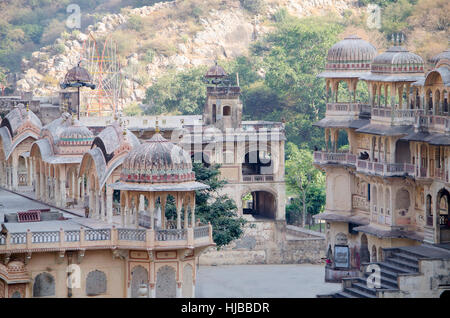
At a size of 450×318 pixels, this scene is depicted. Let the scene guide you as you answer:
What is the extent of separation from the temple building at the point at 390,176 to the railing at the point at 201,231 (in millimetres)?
7879

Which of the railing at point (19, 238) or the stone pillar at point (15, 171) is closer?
the railing at point (19, 238)

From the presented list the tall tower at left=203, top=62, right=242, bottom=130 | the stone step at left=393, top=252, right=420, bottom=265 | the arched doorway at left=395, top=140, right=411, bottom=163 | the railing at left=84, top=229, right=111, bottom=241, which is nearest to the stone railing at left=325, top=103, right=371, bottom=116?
the arched doorway at left=395, top=140, right=411, bottom=163

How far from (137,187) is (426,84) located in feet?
47.9

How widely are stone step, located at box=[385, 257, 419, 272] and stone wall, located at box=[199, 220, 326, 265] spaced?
17.2 metres

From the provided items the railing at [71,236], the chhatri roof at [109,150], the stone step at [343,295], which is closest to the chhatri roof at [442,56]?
the stone step at [343,295]

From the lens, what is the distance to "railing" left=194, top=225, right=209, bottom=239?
4066cm

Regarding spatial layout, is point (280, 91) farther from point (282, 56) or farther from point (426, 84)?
point (426, 84)

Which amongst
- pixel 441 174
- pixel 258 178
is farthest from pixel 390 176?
pixel 258 178

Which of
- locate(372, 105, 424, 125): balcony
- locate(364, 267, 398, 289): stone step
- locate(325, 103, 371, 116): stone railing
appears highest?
locate(325, 103, 371, 116): stone railing

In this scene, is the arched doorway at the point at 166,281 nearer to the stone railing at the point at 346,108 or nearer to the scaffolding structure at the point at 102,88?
the stone railing at the point at 346,108

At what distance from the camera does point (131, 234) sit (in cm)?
4056

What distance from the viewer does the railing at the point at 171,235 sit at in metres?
40.2

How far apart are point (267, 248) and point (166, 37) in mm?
72142

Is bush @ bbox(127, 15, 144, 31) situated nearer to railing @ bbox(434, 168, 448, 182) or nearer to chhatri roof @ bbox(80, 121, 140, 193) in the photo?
railing @ bbox(434, 168, 448, 182)
